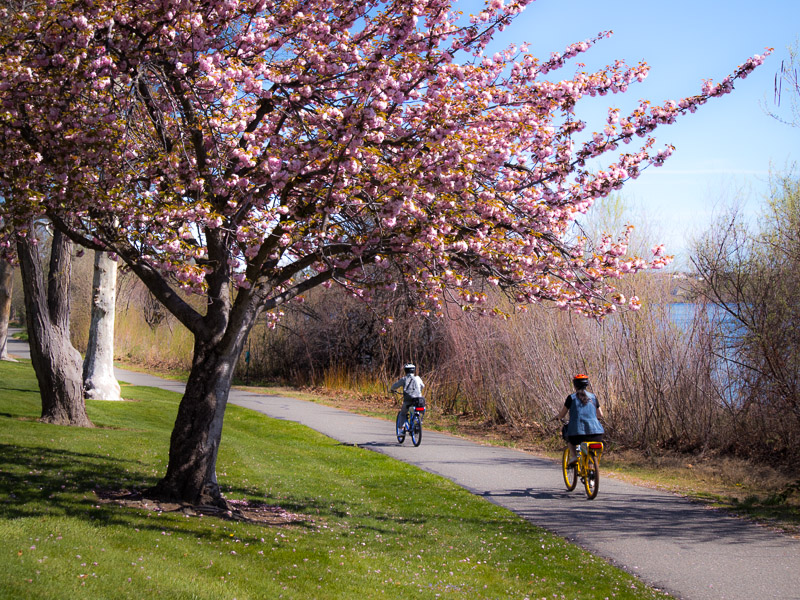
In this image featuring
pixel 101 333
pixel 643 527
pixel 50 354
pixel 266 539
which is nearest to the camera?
pixel 266 539

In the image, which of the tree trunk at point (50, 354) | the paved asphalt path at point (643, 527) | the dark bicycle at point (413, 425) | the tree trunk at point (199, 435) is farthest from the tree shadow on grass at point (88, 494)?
the dark bicycle at point (413, 425)

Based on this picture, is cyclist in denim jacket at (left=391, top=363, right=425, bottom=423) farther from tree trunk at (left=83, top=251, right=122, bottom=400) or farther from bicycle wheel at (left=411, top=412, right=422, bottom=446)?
tree trunk at (left=83, top=251, right=122, bottom=400)

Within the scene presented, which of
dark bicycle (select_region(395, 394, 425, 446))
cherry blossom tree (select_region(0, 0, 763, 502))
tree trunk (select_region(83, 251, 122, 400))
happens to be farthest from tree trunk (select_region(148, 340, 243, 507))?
tree trunk (select_region(83, 251, 122, 400))

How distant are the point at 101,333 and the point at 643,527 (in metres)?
14.8

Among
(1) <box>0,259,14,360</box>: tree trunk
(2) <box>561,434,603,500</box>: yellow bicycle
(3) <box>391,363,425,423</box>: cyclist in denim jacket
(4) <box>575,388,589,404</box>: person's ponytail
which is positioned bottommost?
(2) <box>561,434,603,500</box>: yellow bicycle

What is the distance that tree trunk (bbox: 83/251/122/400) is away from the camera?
1906cm

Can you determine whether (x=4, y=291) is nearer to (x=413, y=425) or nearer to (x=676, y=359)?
(x=413, y=425)

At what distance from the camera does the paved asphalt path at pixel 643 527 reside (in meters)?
7.00

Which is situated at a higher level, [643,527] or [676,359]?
[676,359]

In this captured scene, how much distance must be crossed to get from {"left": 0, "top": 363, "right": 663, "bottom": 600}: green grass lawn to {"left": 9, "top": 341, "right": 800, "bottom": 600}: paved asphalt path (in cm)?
43

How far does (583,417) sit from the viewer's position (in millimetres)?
11156

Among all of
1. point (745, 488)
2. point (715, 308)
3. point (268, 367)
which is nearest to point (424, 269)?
point (745, 488)

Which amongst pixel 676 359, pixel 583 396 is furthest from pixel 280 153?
pixel 676 359

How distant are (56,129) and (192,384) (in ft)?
10.7
